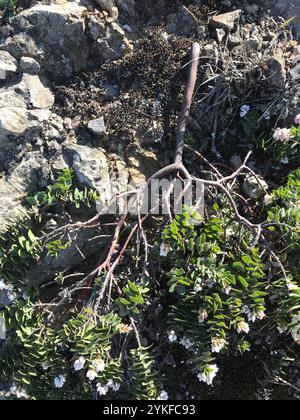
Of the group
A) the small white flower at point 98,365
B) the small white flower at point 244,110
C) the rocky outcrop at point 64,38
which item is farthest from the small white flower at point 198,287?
the rocky outcrop at point 64,38

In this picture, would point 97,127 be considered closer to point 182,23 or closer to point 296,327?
point 182,23

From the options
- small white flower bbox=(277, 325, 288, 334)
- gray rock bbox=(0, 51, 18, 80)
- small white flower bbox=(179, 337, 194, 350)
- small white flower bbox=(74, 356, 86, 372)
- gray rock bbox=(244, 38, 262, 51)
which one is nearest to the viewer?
small white flower bbox=(74, 356, 86, 372)

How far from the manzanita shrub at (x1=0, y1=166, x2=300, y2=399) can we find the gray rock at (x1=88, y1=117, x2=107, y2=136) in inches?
20.1

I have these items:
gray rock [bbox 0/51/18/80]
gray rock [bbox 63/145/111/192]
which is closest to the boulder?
gray rock [bbox 63/145/111/192]

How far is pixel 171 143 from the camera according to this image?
432cm

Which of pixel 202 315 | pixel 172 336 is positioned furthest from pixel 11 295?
pixel 202 315

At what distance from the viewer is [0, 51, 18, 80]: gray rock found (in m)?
4.13

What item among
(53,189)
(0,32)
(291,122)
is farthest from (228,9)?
(53,189)

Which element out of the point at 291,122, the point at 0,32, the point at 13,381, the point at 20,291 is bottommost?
the point at 13,381

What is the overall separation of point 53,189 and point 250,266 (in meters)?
1.55

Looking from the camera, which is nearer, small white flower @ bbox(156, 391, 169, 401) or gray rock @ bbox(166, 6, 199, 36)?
small white flower @ bbox(156, 391, 169, 401)

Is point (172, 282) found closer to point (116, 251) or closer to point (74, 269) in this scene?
point (116, 251)

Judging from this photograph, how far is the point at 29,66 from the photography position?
4.16 meters

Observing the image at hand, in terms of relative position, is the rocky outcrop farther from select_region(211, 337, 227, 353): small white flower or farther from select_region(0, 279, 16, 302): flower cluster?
select_region(211, 337, 227, 353): small white flower
